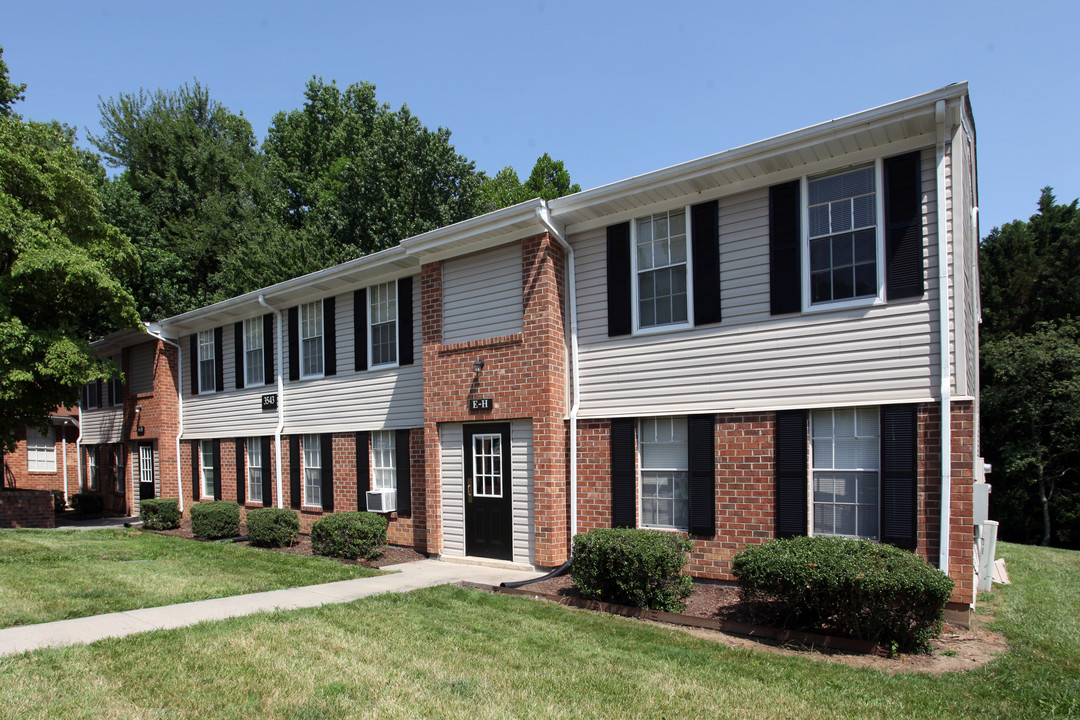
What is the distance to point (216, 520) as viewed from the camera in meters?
14.8

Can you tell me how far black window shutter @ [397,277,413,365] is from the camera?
12820 millimetres

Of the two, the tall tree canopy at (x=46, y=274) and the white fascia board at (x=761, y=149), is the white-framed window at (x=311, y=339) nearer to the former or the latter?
the tall tree canopy at (x=46, y=274)

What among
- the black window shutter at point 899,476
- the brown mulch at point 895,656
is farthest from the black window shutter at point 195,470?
the black window shutter at point 899,476

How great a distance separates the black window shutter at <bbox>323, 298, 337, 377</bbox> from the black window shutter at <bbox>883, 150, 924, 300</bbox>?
35.4ft

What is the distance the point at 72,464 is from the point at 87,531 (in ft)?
35.2

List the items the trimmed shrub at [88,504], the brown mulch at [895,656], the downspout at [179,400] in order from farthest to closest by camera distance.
Result: 1. the trimmed shrub at [88,504]
2. the downspout at [179,400]
3. the brown mulch at [895,656]

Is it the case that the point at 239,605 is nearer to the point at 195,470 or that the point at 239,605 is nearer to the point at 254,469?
the point at 254,469

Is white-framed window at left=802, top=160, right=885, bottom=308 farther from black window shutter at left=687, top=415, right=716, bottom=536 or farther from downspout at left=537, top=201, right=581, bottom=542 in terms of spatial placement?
downspout at left=537, top=201, right=581, bottom=542

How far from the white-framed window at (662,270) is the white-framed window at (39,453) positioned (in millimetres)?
24528

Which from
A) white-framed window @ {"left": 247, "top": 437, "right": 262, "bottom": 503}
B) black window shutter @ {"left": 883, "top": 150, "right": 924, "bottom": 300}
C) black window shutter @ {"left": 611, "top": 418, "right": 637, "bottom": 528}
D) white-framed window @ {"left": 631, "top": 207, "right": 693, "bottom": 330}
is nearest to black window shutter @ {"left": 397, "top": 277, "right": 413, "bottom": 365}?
black window shutter @ {"left": 611, "top": 418, "right": 637, "bottom": 528}

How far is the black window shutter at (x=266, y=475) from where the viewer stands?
51.8ft

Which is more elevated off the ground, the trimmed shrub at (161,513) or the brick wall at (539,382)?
the brick wall at (539,382)

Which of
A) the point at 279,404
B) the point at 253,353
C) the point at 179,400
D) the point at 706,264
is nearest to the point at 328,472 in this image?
the point at 279,404

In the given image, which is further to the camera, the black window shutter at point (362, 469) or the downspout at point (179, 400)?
the downspout at point (179, 400)
